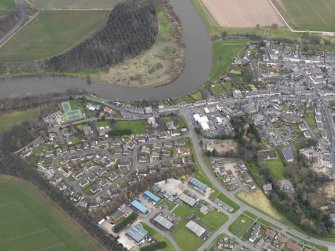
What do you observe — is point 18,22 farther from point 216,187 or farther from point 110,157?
point 216,187

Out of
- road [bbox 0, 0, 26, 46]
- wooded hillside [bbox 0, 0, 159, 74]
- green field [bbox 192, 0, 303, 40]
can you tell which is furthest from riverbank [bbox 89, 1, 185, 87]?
road [bbox 0, 0, 26, 46]

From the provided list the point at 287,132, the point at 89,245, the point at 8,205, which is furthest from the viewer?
the point at 287,132

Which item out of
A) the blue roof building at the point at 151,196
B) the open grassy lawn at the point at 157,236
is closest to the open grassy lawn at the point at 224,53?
the blue roof building at the point at 151,196

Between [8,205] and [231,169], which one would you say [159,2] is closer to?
[231,169]

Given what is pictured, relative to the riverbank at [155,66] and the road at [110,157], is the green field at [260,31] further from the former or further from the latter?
the road at [110,157]

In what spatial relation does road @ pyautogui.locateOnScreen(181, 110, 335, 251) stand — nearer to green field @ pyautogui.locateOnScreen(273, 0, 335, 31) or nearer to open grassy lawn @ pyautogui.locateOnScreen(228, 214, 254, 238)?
open grassy lawn @ pyautogui.locateOnScreen(228, 214, 254, 238)

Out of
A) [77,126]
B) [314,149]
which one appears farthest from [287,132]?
[77,126]

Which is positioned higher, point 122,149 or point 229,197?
point 122,149
